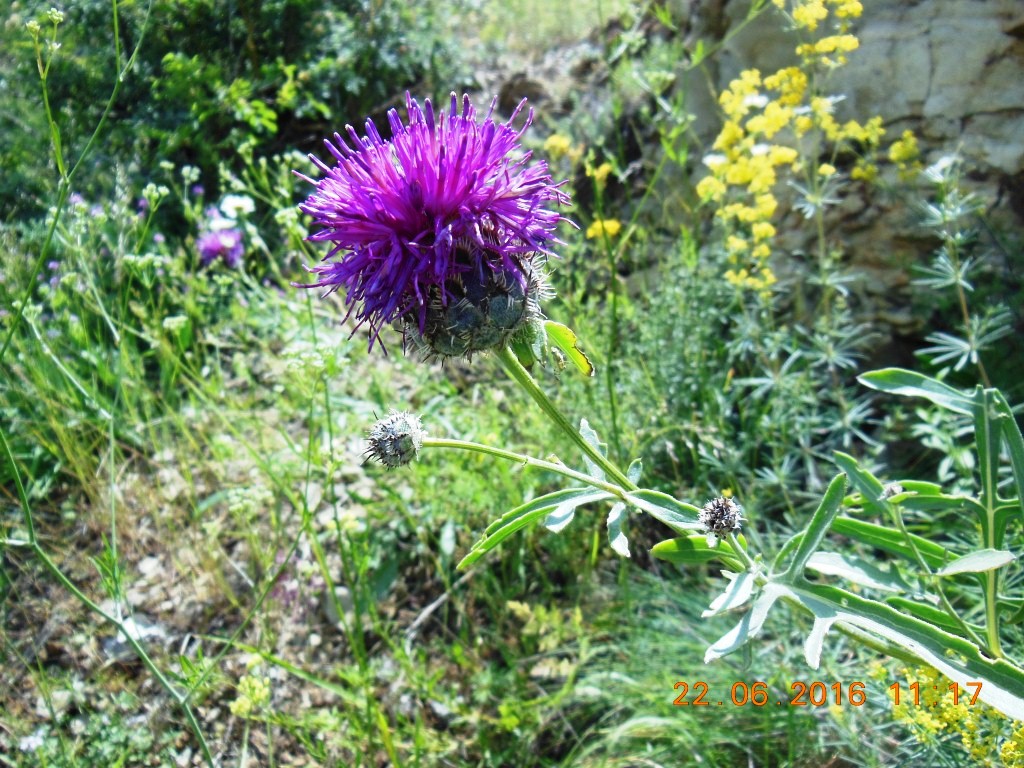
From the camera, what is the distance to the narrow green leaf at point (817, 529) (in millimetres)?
1854

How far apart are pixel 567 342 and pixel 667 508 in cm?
46

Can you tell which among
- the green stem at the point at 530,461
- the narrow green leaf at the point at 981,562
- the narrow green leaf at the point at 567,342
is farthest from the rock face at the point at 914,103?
the green stem at the point at 530,461

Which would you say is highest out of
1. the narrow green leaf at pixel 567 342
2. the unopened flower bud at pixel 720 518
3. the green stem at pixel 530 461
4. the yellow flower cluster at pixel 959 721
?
the narrow green leaf at pixel 567 342

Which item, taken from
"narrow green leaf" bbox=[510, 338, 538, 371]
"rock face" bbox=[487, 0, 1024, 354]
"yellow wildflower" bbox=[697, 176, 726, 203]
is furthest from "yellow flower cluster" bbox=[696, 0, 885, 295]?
"narrow green leaf" bbox=[510, 338, 538, 371]

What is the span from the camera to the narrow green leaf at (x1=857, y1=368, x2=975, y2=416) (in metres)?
2.04

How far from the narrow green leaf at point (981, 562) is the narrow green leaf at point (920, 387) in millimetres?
378

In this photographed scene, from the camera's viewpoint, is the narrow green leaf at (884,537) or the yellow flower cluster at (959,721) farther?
the narrow green leaf at (884,537)

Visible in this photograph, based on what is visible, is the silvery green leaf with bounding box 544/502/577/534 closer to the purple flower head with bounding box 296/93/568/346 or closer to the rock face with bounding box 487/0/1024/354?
the purple flower head with bounding box 296/93/568/346

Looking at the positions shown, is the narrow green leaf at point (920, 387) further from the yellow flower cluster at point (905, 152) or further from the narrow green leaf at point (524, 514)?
the yellow flower cluster at point (905, 152)

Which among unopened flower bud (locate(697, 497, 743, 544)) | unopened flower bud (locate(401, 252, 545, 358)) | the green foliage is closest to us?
unopened flower bud (locate(697, 497, 743, 544))

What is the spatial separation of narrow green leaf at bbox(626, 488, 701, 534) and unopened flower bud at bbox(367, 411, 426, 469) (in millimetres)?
495

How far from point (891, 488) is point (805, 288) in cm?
227

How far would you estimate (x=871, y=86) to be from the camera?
402 centimetres
